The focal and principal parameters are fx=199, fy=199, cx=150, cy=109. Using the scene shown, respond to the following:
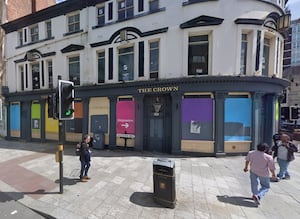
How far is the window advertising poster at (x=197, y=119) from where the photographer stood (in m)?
9.96

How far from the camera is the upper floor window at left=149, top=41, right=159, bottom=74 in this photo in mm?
11152

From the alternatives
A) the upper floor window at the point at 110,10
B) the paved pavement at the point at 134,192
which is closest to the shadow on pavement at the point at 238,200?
the paved pavement at the point at 134,192

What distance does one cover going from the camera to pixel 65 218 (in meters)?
4.53

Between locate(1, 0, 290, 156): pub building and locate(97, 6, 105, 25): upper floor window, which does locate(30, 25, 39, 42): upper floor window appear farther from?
locate(97, 6, 105, 25): upper floor window

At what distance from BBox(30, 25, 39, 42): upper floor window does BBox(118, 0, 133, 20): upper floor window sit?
7.75 meters

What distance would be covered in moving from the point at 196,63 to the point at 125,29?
4.67 m

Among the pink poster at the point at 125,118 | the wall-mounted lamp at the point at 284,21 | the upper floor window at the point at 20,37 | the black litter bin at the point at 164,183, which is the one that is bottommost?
the black litter bin at the point at 164,183

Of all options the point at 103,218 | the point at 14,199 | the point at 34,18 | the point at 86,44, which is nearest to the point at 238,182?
the point at 103,218

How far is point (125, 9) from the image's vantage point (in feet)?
39.2

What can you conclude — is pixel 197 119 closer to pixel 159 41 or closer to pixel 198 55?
pixel 198 55

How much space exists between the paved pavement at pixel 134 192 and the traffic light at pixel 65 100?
2.29 metres

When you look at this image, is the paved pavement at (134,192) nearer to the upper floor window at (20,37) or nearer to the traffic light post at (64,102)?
the traffic light post at (64,102)

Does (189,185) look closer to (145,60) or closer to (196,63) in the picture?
A: (196,63)

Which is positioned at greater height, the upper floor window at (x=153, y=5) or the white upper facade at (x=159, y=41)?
the upper floor window at (x=153, y=5)
